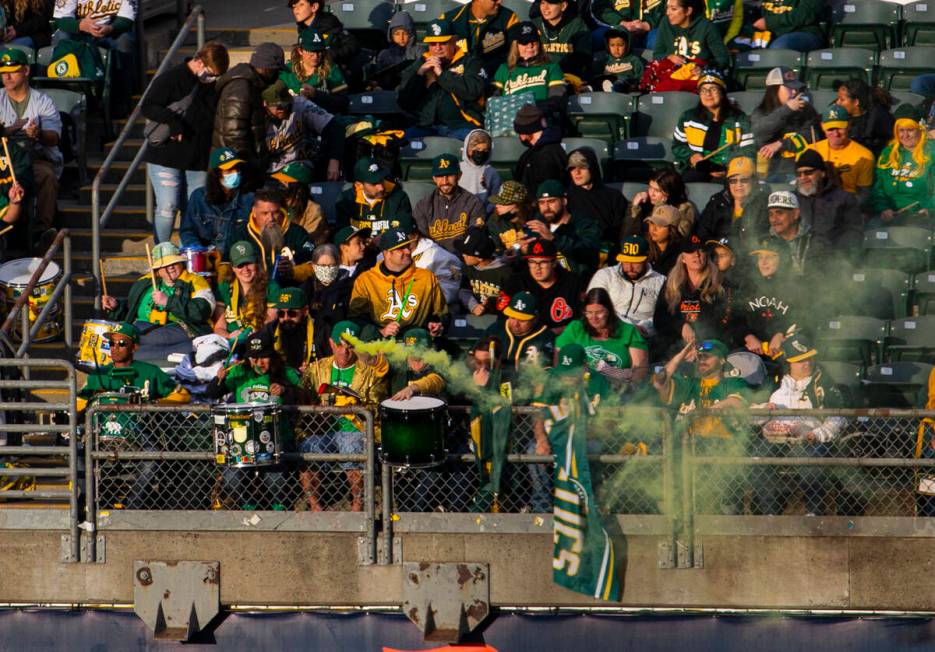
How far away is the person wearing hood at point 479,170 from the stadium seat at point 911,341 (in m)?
3.54

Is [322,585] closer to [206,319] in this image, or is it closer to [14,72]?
[206,319]

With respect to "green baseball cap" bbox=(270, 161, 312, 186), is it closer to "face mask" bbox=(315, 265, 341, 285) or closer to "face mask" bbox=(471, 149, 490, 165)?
"face mask" bbox=(315, 265, 341, 285)

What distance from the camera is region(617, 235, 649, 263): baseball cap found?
14.5 meters

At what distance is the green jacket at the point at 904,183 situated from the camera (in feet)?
52.7

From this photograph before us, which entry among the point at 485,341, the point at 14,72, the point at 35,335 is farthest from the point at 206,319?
the point at 14,72

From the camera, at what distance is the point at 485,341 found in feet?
43.8

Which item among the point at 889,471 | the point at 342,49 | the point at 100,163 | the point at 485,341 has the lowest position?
the point at 889,471

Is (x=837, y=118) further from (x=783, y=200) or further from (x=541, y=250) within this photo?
(x=541, y=250)

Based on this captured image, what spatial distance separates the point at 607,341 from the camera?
13.6 m

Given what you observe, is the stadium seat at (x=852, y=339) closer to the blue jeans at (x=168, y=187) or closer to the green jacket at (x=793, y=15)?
the green jacket at (x=793, y=15)

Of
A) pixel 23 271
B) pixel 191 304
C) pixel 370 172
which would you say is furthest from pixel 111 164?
pixel 191 304

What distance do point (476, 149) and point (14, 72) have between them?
421 cm

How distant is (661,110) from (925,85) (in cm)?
246

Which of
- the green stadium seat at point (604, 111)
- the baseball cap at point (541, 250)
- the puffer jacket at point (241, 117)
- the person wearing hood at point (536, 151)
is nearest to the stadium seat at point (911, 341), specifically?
the baseball cap at point (541, 250)
